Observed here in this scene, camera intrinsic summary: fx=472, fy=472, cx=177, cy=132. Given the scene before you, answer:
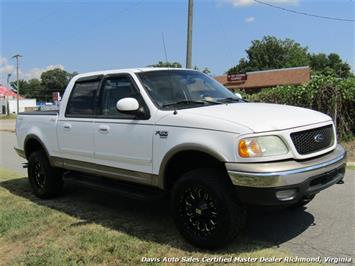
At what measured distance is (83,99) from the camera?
6.73 meters

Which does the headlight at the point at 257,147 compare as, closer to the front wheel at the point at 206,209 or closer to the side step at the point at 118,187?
the front wheel at the point at 206,209

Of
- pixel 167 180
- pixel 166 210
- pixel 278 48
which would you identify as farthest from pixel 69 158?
pixel 278 48

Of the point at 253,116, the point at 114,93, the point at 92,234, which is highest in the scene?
the point at 114,93

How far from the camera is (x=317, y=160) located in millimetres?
4766

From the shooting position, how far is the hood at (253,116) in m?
4.59

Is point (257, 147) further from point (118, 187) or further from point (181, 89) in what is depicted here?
point (118, 187)

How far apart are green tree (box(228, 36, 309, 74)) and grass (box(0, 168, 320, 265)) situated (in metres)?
84.1

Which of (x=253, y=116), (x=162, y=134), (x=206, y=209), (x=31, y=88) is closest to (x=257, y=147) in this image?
(x=253, y=116)

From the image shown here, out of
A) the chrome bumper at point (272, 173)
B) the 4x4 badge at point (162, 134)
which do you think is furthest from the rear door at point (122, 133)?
the chrome bumper at point (272, 173)

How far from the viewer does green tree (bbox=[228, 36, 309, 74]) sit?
89.1 meters

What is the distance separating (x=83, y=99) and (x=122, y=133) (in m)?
1.31

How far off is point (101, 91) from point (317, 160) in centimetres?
305

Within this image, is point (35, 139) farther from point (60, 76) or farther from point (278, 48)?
point (60, 76)

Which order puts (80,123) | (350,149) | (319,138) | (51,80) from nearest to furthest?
(319,138), (80,123), (350,149), (51,80)
